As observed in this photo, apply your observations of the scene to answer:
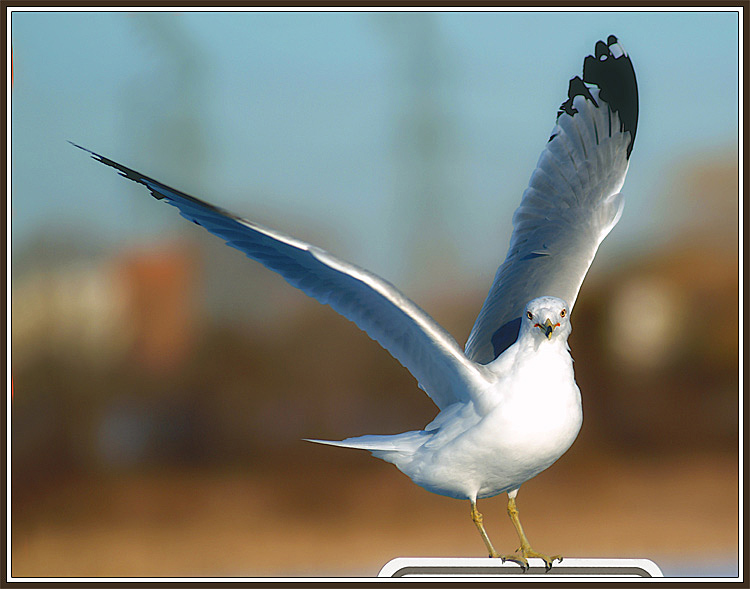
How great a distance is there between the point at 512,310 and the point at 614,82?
2.05 feet

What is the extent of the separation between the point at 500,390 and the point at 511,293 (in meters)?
0.44

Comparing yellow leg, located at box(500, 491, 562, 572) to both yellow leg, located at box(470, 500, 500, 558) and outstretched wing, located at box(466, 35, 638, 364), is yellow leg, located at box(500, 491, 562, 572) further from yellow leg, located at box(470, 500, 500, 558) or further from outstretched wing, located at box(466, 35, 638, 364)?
outstretched wing, located at box(466, 35, 638, 364)

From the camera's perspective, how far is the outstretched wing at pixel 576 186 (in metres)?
1.88

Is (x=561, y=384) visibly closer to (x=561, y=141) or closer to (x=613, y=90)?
(x=561, y=141)

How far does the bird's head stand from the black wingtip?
25.9 inches

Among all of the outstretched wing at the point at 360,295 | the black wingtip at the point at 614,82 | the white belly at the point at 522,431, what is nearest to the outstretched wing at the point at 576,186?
the black wingtip at the point at 614,82

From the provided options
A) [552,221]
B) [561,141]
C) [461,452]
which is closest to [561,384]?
[461,452]

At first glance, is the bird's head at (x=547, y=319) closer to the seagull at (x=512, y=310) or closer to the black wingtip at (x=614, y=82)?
the seagull at (x=512, y=310)

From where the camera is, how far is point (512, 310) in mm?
1850

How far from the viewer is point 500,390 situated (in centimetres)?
148

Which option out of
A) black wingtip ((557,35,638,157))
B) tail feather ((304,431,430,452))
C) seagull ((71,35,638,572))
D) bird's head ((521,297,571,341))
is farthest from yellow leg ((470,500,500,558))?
black wingtip ((557,35,638,157))

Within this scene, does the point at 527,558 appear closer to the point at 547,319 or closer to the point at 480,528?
the point at 480,528

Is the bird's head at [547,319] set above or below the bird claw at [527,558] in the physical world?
above

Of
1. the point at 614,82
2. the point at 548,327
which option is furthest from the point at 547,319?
the point at 614,82
